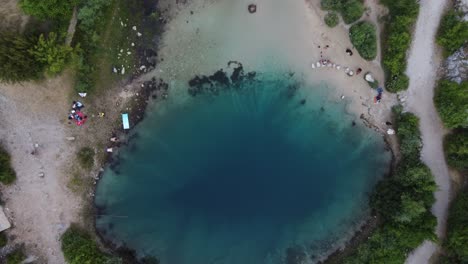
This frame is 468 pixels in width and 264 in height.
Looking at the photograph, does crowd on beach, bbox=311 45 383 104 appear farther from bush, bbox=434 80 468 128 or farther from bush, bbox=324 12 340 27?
bush, bbox=434 80 468 128

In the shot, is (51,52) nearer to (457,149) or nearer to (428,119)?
(428,119)

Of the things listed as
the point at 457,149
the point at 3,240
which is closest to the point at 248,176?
the point at 457,149

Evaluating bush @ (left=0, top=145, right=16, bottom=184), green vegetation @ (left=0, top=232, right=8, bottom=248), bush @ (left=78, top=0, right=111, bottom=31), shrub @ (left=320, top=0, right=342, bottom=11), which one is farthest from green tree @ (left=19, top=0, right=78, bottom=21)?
shrub @ (left=320, top=0, right=342, bottom=11)

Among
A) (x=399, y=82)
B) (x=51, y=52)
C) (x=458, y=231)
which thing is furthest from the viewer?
(x=399, y=82)

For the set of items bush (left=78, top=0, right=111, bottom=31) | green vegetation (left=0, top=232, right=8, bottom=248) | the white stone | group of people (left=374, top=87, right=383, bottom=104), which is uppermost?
bush (left=78, top=0, right=111, bottom=31)

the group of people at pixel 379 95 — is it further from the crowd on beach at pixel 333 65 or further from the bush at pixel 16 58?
the bush at pixel 16 58

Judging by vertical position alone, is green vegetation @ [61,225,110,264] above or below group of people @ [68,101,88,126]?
below

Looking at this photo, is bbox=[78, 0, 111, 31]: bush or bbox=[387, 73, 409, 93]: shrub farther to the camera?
bbox=[387, 73, 409, 93]: shrub
